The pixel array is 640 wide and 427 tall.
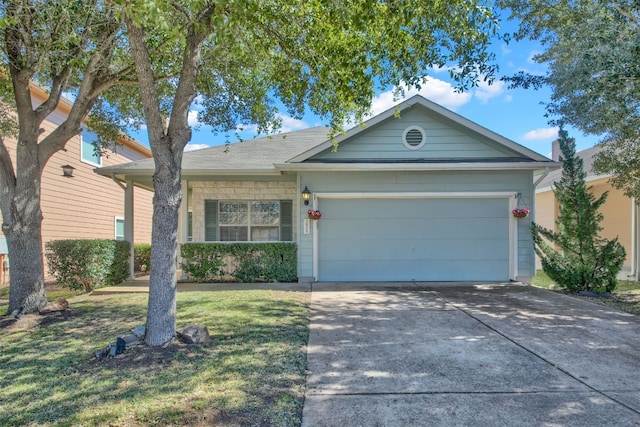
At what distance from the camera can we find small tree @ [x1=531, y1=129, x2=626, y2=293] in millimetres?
7953

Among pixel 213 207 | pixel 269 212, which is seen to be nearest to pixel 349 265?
pixel 269 212

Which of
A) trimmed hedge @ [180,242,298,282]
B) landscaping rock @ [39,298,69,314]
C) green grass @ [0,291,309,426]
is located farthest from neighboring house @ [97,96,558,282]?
landscaping rock @ [39,298,69,314]

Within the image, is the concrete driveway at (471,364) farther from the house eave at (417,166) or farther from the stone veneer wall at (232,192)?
the stone veneer wall at (232,192)

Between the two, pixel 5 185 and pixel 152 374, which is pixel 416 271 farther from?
pixel 5 185

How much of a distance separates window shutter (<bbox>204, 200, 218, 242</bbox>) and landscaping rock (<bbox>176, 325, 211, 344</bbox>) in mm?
6128

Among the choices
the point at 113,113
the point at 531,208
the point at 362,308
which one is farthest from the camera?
the point at 531,208

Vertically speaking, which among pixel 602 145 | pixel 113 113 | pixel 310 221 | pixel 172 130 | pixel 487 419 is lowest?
pixel 487 419

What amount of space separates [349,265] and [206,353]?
567cm

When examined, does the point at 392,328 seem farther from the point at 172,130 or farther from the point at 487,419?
the point at 172,130

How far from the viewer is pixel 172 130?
4582 mm

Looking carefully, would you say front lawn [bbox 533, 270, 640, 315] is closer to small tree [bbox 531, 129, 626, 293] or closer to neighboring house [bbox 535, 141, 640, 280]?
small tree [bbox 531, 129, 626, 293]

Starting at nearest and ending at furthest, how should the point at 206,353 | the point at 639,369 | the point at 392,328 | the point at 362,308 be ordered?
the point at 639,369 → the point at 206,353 → the point at 392,328 → the point at 362,308

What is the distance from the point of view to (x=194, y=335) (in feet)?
14.9

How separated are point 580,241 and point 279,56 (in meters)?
7.22
